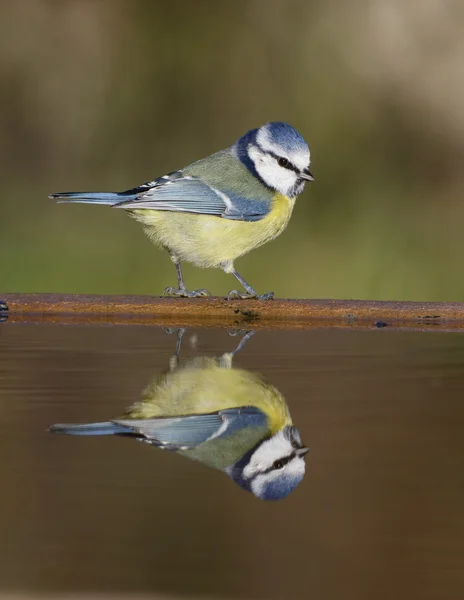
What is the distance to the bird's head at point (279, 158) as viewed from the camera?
10.7 feet

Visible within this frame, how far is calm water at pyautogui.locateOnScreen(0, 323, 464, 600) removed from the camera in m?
0.84

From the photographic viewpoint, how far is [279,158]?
129 inches

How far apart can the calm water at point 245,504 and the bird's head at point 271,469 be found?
1 cm

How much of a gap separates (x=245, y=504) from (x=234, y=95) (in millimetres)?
5214

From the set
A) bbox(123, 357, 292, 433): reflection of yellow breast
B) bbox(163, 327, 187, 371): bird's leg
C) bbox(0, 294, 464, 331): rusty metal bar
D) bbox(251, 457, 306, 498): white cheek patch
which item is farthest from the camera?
bbox(0, 294, 464, 331): rusty metal bar

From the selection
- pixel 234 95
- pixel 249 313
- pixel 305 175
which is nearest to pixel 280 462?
pixel 249 313

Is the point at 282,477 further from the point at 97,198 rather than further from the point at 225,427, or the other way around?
the point at 97,198

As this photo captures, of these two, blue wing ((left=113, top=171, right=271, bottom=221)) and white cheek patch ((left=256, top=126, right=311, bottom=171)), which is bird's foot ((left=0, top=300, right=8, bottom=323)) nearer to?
blue wing ((left=113, top=171, right=271, bottom=221))

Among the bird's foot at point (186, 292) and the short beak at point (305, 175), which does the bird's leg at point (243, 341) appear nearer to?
the bird's foot at point (186, 292)

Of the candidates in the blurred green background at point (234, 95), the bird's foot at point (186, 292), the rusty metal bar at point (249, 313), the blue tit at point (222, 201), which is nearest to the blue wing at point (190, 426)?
the rusty metal bar at point (249, 313)

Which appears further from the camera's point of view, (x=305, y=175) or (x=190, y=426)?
(x=305, y=175)

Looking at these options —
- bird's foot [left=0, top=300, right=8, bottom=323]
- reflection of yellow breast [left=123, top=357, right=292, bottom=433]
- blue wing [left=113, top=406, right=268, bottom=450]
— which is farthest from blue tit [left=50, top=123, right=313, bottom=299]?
blue wing [left=113, top=406, right=268, bottom=450]

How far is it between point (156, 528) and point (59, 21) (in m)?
5.45

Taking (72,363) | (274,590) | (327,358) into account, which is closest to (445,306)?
(327,358)
